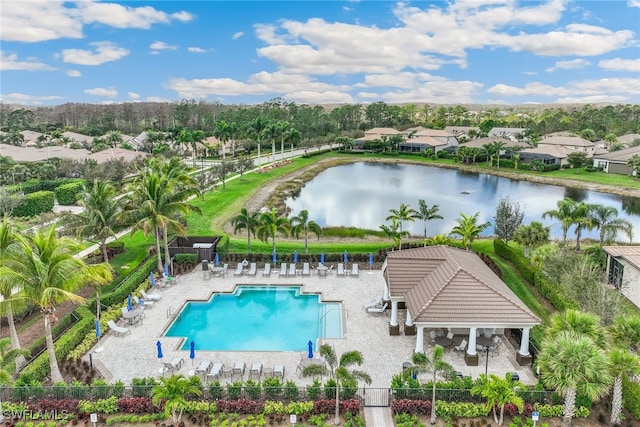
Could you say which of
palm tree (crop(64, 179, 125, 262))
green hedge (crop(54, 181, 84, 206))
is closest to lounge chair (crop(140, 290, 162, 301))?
palm tree (crop(64, 179, 125, 262))

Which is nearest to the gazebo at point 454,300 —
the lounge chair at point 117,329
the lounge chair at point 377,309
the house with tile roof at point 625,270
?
the lounge chair at point 377,309

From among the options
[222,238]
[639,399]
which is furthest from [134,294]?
[639,399]

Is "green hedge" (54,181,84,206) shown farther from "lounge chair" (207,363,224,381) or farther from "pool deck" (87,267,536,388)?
"lounge chair" (207,363,224,381)

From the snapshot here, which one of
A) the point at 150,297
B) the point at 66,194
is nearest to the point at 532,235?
the point at 150,297

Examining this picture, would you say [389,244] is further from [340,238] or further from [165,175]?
[165,175]

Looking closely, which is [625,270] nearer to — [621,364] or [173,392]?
[621,364]

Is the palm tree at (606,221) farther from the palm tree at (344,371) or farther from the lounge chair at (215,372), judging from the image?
the lounge chair at (215,372)

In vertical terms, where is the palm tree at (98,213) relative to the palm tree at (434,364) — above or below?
above
